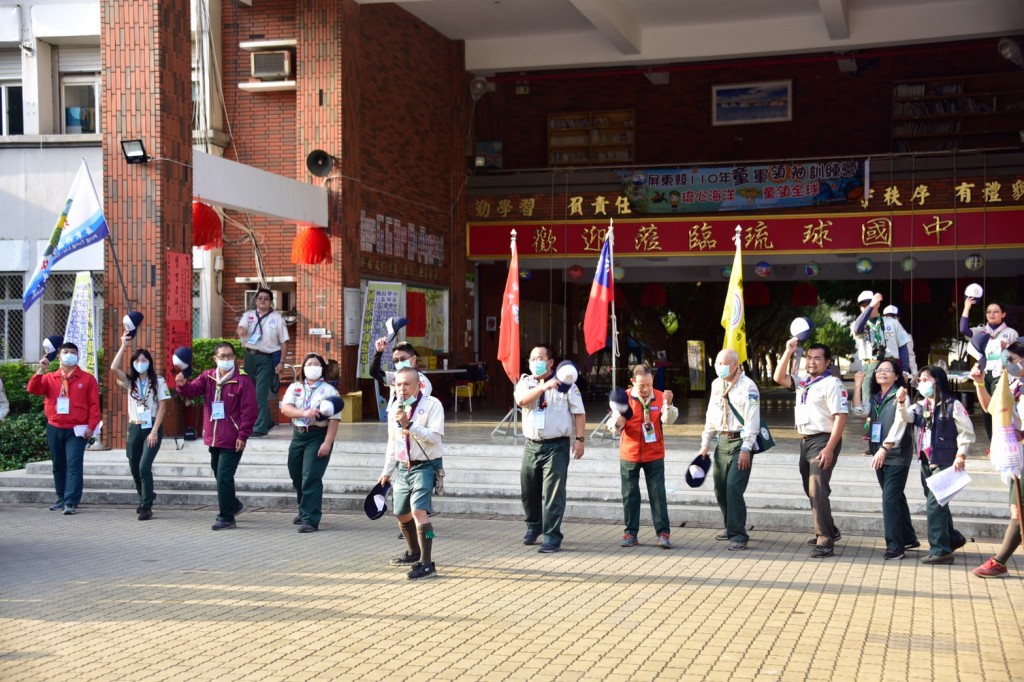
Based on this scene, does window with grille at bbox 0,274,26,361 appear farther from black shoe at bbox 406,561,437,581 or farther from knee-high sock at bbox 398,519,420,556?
black shoe at bbox 406,561,437,581

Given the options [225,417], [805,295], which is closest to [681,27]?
[805,295]

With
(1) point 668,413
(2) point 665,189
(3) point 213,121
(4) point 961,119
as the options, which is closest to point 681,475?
(1) point 668,413

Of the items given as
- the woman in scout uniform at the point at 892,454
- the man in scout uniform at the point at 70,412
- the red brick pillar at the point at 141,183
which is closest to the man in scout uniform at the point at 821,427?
the woman in scout uniform at the point at 892,454

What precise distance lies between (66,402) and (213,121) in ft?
27.1

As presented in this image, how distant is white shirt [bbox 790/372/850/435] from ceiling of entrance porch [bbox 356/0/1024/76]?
10.1 metres

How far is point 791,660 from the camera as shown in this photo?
6219 mm

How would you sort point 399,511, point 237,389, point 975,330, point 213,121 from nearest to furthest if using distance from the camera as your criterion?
point 399,511
point 237,389
point 975,330
point 213,121

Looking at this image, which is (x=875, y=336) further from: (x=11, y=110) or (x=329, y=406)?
(x=11, y=110)

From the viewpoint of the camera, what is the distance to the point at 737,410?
962 centimetres

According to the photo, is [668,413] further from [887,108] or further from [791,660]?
[887,108]

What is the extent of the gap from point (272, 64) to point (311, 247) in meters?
3.17

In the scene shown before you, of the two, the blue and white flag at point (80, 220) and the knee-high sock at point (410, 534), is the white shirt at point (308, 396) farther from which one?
the blue and white flag at point (80, 220)

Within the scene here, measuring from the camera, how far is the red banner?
19.0 m

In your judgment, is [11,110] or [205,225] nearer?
[205,225]
